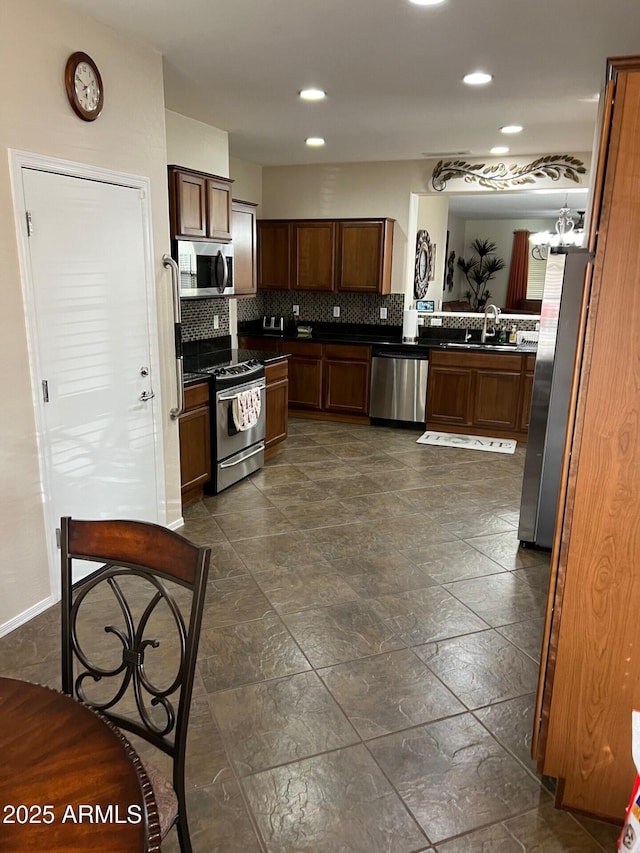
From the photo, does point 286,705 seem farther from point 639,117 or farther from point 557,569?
point 639,117

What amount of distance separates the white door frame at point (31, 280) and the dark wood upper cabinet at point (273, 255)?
140 inches

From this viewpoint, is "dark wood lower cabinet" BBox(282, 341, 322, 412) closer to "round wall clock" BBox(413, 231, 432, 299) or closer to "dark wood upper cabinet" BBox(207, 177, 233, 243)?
"round wall clock" BBox(413, 231, 432, 299)

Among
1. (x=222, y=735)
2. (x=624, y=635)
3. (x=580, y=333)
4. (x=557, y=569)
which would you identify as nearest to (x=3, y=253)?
(x=222, y=735)

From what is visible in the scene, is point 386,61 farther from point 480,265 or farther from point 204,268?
point 480,265

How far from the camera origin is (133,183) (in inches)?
129

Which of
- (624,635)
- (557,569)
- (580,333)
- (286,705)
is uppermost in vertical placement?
(580,333)

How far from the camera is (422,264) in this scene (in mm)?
8289

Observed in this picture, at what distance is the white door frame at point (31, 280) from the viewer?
2633mm

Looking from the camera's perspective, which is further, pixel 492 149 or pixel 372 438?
pixel 372 438

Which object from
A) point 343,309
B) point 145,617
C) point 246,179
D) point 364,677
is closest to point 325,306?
point 343,309

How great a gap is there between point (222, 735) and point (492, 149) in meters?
5.46

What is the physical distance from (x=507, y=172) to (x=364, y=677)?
5287 millimetres

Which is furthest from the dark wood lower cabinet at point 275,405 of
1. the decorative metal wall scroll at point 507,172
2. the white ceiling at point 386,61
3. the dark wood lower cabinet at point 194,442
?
the decorative metal wall scroll at point 507,172

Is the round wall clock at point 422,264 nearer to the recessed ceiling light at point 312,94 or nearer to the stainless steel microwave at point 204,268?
the stainless steel microwave at point 204,268
